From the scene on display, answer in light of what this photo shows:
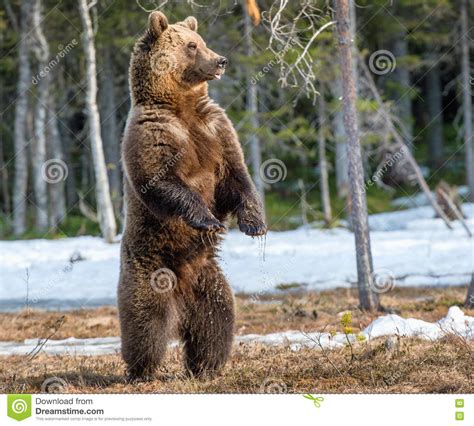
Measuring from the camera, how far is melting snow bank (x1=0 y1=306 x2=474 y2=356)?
8453 millimetres

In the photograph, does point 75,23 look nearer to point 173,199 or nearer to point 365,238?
point 365,238

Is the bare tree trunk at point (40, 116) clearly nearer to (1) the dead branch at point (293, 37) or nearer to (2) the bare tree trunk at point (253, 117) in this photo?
(2) the bare tree trunk at point (253, 117)

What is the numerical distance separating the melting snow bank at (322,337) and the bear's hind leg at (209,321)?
1.27 metres

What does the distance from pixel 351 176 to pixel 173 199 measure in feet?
17.1

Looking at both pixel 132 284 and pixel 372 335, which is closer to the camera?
pixel 132 284

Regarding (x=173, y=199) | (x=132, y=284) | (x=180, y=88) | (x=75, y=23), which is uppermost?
(x=75, y=23)

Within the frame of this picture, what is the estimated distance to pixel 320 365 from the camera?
707 centimetres

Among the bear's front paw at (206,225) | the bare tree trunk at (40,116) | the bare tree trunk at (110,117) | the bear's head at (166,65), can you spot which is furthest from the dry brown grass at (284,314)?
the bare tree trunk at (110,117)

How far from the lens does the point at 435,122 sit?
32.2 metres

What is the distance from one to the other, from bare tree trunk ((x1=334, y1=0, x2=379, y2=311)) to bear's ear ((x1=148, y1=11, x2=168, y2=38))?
4481 millimetres

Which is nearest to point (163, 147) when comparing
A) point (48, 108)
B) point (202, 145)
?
point (202, 145)

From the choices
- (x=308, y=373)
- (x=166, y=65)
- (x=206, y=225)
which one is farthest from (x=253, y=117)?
(x=206, y=225)

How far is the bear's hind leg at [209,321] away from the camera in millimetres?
6812

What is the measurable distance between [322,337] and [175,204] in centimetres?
326
